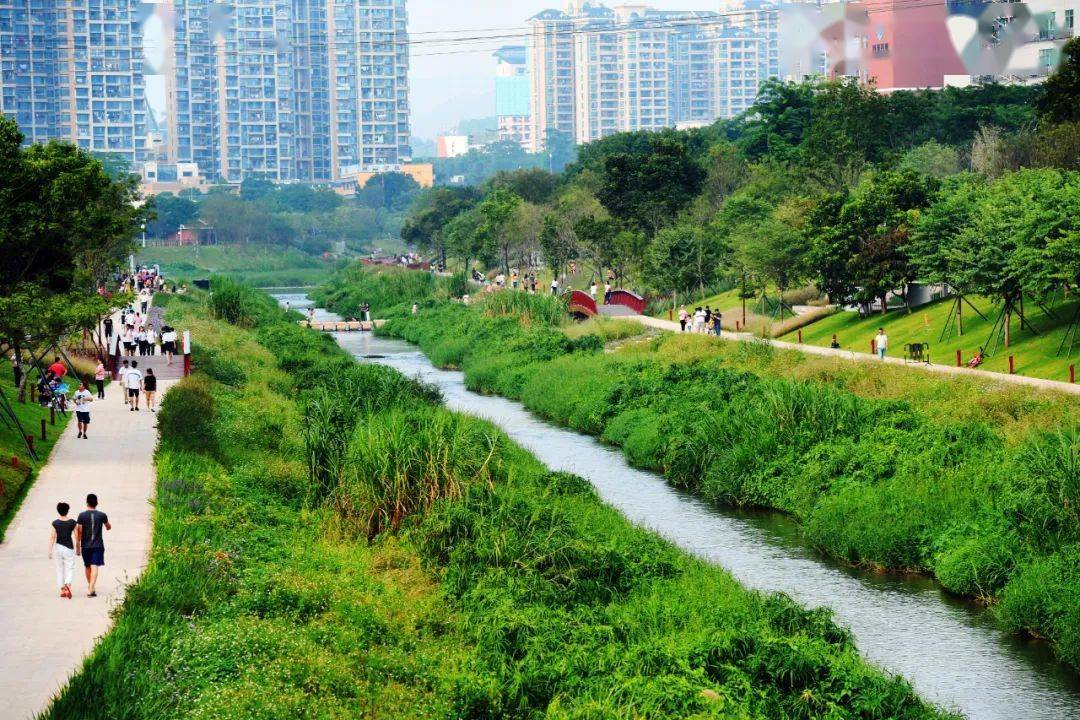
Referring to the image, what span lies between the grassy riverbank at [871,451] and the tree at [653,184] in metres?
29.9

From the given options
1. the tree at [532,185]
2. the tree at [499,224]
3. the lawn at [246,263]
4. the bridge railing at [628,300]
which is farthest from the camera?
the lawn at [246,263]

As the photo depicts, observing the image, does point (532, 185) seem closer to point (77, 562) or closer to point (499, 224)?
point (499, 224)

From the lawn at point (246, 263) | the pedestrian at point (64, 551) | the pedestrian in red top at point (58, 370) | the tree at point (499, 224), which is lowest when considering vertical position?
the pedestrian at point (64, 551)

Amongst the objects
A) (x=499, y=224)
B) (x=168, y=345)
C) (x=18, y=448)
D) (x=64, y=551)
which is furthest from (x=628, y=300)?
(x=64, y=551)

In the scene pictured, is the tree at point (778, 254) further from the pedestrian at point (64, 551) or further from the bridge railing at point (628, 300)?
the pedestrian at point (64, 551)

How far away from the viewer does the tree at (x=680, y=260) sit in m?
73.0

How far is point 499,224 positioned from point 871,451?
7851 centimetres

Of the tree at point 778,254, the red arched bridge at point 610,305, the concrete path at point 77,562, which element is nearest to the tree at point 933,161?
the red arched bridge at point 610,305

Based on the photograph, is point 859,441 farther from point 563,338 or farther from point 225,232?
point 225,232

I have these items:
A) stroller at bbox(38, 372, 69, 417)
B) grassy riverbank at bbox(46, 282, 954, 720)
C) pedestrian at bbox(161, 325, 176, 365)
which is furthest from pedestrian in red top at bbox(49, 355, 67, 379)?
pedestrian at bbox(161, 325, 176, 365)

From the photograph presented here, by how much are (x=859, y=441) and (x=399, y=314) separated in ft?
201

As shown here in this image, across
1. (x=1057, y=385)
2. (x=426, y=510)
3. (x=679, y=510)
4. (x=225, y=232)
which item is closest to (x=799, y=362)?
(x=1057, y=385)

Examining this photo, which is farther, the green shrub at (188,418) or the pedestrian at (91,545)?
the green shrub at (188,418)

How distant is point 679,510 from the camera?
114ft
